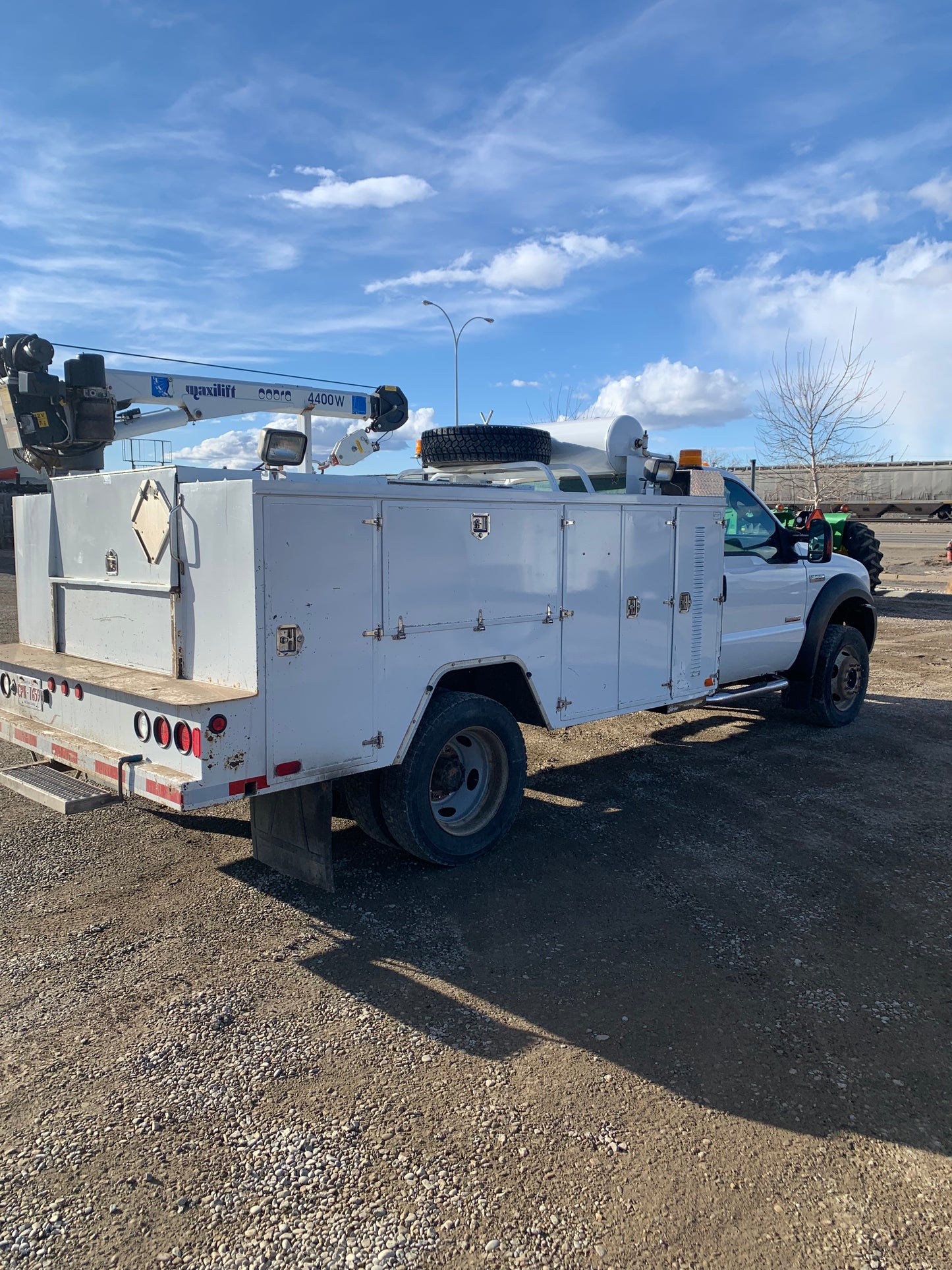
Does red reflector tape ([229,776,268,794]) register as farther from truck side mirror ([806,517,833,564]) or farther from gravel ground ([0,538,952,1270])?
truck side mirror ([806,517,833,564])

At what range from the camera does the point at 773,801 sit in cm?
632

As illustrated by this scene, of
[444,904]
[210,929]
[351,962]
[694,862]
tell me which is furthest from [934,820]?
[210,929]

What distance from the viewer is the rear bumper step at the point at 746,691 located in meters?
7.03

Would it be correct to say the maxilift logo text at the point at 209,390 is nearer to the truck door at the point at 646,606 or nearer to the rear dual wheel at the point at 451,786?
the truck door at the point at 646,606

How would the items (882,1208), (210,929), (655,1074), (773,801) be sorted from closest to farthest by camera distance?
1. (882,1208)
2. (655,1074)
3. (210,929)
4. (773,801)

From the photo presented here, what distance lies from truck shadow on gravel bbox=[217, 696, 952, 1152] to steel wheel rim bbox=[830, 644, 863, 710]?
1.72 metres

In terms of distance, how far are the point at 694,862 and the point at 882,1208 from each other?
2.57m

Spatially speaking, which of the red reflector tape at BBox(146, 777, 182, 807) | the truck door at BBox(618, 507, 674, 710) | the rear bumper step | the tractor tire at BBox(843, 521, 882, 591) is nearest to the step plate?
the red reflector tape at BBox(146, 777, 182, 807)

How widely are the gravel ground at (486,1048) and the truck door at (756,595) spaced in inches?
70.4

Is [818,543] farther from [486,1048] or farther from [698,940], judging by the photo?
[486,1048]

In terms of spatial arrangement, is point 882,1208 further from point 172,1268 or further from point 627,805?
point 627,805

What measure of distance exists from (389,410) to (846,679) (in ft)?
16.7

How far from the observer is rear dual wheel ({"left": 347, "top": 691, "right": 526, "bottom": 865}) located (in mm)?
4648

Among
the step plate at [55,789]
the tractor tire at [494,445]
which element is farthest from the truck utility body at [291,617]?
the tractor tire at [494,445]
